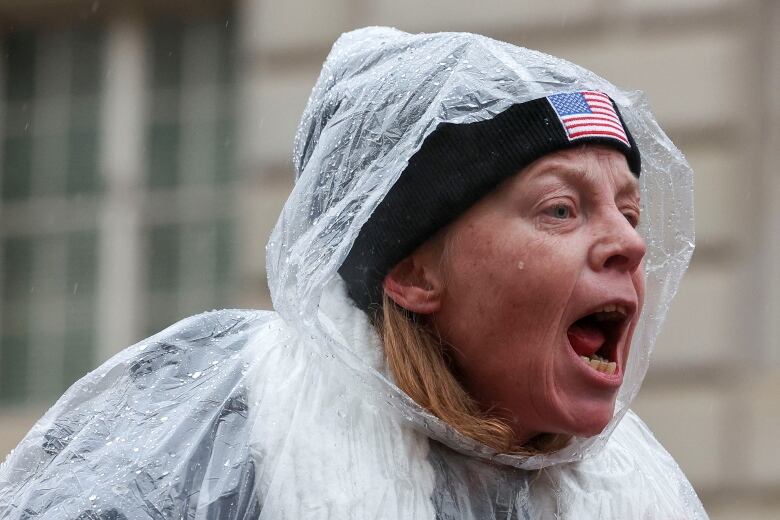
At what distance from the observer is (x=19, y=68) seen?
7320 millimetres

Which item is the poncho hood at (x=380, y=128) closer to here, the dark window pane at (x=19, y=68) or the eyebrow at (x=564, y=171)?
the eyebrow at (x=564, y=171)

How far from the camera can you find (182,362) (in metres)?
2.73

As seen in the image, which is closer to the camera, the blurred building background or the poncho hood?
the poncho hood

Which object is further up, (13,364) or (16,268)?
(16,268)

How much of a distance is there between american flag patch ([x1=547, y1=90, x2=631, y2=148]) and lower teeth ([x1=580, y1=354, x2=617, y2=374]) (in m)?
0.40

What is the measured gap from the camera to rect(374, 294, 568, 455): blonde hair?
8.49 ft

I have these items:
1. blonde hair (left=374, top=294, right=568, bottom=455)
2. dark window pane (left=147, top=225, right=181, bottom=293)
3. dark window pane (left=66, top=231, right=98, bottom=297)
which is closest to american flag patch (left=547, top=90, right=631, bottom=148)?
blonde hair (left=374, top=294, right=568, bottom=455)

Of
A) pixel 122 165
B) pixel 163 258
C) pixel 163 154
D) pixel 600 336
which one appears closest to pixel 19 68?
pixel 122 165

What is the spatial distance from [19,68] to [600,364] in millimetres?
5306

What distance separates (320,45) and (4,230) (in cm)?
206

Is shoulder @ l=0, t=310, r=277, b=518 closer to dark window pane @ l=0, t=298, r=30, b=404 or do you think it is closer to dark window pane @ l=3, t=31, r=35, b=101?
dark window pane @ l=0, t=298, r=30, b=404

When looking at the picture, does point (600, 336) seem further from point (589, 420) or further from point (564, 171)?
point (564, 171)

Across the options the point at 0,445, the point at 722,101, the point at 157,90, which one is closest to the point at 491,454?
the point at 722,101

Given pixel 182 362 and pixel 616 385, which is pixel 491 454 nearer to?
pixel 616 385
